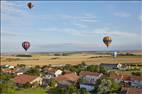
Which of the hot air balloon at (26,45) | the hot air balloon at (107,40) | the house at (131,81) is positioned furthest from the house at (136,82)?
the hot air balloon at (26,45)

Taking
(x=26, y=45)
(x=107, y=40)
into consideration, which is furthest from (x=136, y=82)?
(x=26, y=45)

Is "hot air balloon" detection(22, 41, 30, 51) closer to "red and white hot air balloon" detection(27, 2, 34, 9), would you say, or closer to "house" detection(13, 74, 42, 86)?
"red and white hot air balloon" detection(27, 2, 34, 9)

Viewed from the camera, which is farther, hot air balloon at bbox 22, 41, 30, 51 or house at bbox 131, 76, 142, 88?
house at bbox 131, 76, 142, 88

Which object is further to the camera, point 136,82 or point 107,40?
point 136,82

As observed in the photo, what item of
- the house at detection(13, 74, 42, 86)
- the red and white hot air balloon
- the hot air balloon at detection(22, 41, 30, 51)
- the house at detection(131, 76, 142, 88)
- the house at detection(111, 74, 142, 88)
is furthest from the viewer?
the house at detection(13, 74, 42, 86)

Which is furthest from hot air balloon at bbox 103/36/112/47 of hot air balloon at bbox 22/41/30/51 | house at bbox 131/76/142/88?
house at bbox 131/76/142/88

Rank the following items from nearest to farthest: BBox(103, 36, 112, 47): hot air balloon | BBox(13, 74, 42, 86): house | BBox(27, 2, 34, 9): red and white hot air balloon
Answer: BBox(27, 2, 34, 9): red and white hot air balloon → BBox(103, 36, 112, 47): hot air balloon → BBox(13, 74, 42, 86): house

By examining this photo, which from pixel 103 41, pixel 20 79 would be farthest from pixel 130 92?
pixel 20 79

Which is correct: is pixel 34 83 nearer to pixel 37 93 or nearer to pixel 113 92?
pixel 37 93

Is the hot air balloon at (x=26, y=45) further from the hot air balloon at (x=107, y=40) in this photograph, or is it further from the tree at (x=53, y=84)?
the tree at (x=53, y=84)

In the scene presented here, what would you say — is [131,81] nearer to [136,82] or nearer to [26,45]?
[136,82]

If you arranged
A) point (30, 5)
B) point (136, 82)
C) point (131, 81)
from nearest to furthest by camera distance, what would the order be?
point (30, 5), point (136, 82), point (131, 81)
